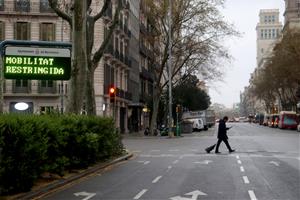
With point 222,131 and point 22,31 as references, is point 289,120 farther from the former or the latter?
point 222,131

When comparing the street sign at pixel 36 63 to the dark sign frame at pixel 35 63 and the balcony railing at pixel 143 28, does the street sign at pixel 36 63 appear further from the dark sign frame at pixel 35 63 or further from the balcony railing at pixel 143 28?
the balcony railing at pixel 143 28

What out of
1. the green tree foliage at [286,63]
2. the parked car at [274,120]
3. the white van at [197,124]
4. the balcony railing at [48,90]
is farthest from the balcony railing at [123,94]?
the parked car at [274,120]

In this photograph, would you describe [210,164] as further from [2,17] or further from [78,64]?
[2,17]

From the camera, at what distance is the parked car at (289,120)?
100 meters

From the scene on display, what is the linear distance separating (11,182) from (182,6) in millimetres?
55056

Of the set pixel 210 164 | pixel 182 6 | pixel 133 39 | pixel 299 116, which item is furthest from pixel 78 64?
pixel 299 116

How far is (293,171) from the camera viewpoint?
22.1 meters

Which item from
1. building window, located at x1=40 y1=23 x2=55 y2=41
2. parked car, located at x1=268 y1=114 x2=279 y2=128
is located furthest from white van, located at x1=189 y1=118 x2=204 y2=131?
building window, located at x1=40 y1=23 x2=55 y2=41

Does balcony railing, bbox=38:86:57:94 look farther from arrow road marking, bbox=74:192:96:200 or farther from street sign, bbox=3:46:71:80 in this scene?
arrow road marking, bbox=74:192:96:200

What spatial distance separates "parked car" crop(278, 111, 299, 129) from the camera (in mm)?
100181

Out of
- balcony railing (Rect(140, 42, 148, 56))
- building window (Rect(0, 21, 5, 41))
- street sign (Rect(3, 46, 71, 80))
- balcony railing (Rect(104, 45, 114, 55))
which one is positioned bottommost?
street sign (Rect(3, 46, 71, 80))

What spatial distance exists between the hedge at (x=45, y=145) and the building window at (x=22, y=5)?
130 ft

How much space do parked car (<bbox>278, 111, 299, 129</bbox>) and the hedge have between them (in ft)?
254

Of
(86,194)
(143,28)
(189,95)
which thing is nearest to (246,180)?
(86,194)
